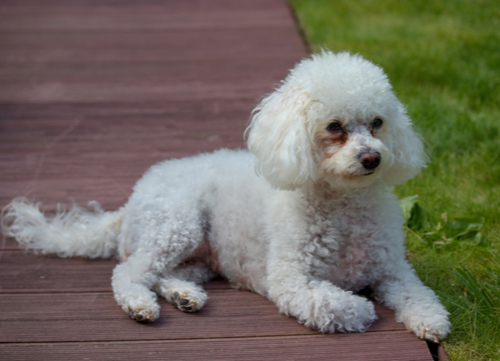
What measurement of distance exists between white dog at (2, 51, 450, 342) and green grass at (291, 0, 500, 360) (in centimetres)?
23

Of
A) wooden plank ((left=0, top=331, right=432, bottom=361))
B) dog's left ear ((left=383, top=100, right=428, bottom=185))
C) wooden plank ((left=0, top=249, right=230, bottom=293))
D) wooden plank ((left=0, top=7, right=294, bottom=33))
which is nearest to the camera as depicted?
wooden plank ((left=0, top=331, right=432, bottom=361))

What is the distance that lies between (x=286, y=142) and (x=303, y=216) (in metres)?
0.35

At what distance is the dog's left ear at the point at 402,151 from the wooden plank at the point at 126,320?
21.5 inches

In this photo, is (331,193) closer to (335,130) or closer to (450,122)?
(335,130)

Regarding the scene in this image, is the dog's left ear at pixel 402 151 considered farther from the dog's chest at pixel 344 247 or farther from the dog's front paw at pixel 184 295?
the dog's front paw at pixel 184 295

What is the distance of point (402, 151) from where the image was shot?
2305 millimetres

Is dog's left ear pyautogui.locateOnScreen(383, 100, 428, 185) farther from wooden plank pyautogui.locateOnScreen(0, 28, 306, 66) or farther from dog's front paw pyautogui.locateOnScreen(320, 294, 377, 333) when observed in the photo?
wooden plank pyautogui.locateOnScreen(0, 28, 306, 66)

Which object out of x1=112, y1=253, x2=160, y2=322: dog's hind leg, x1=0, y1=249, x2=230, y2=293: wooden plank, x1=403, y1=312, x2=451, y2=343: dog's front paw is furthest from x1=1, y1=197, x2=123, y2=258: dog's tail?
x1=403, y1=312, x2=451, y2=343: dog's front paw

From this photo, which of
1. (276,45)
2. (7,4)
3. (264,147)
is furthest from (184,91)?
(7,4)

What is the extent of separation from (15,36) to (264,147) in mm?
4795

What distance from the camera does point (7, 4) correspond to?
7176 millimetres

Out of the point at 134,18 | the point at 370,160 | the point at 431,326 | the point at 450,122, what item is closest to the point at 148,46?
the point at 134,18

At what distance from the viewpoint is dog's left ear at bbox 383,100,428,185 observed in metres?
2.29

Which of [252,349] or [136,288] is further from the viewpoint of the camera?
[136,288]
